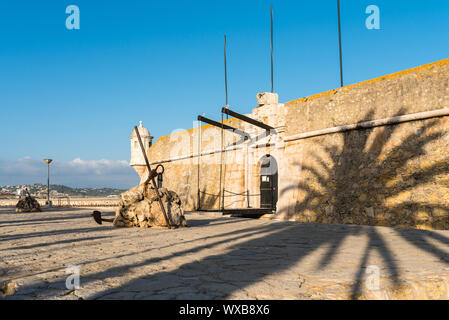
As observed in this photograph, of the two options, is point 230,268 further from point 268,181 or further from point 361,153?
point 268,181

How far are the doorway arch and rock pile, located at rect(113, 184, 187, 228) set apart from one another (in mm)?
5153

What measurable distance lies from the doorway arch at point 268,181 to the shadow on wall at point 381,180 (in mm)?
1692

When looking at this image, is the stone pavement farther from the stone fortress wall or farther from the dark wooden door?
the dark wooden door

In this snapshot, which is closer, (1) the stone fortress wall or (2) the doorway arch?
(1) the stone fortress wall

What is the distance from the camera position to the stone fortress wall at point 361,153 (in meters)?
7.95

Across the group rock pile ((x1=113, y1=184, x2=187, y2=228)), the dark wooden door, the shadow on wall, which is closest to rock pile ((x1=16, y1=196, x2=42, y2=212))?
rock pile ((x1=113, y1=184, x2=187, y2=228))

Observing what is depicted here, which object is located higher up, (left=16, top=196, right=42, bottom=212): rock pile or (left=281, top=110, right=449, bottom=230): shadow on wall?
(left=281, top=110, right=449, bottom=230): shadow on wall

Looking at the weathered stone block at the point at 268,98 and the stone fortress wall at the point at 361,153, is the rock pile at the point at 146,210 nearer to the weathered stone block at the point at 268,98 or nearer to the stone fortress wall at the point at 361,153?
the stone fortress wall at the point at 361,153

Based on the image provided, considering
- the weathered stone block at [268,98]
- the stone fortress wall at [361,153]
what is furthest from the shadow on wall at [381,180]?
the weathered stone block at [268,98]

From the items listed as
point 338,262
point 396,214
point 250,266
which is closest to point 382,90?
point 396,214

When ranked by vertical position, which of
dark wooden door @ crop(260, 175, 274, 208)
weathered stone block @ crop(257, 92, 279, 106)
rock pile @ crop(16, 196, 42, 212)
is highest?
weathered stone block @ crop(257, 92, 279, 106)

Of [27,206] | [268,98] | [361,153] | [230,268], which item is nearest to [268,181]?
[268,98]

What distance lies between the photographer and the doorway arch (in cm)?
1262

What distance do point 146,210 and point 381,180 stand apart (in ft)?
19.1
